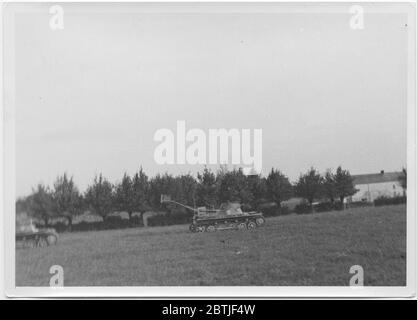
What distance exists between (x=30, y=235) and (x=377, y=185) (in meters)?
2.09

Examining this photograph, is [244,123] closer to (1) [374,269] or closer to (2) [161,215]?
(2) [161,215]

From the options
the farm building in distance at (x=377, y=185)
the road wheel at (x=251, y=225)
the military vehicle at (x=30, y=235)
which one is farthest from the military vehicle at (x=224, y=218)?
the military vehicle at (x=30, y=235)

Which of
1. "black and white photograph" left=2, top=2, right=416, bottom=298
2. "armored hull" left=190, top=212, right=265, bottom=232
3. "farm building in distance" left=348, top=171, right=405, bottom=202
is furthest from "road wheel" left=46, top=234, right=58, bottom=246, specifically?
"farm building in distance" left=348, top=171, right=405, bottom=202

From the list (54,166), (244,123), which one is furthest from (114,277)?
(244,123)

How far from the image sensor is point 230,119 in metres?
3.18

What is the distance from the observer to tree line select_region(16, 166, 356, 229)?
320cm

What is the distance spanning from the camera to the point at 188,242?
3.24 m

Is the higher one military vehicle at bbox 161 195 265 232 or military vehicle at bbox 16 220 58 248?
military vehicle at bbox 161 195 265 232

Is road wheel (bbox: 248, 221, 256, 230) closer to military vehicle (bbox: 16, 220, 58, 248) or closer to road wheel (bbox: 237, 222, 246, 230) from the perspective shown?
road wheel (bbox: 237, 222, 246, 230)

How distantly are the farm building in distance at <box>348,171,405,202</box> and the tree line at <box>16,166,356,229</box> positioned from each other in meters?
0.05

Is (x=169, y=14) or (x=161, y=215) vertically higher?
(x=169, y=14)
